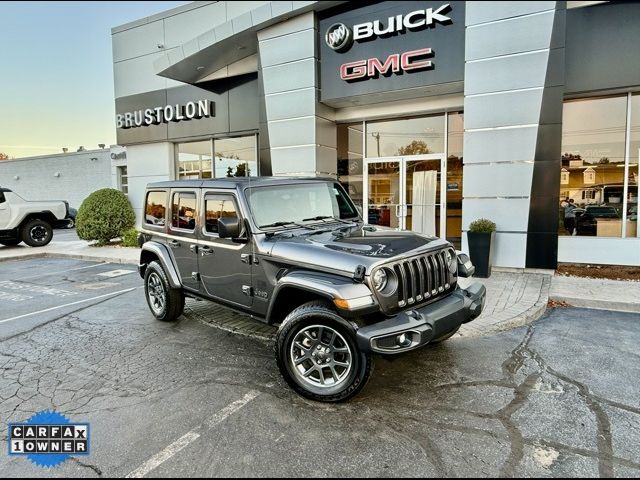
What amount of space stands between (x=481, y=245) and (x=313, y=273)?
564 centimetres

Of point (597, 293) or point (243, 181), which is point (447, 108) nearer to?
point (597, 293)

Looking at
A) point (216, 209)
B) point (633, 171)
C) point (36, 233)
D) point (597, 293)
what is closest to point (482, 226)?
point (597, 293)

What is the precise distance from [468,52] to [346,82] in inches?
114

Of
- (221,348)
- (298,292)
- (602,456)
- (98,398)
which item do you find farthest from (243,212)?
(602,456)

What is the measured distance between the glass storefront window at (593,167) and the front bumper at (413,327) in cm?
662

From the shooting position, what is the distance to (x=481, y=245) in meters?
8.46

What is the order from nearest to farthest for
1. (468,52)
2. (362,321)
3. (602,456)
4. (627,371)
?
(602,456) → (362,321) → (627,371) → (468,52)

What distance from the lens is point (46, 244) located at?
15055 mm

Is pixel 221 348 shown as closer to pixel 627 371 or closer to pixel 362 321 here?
pixel 362 321

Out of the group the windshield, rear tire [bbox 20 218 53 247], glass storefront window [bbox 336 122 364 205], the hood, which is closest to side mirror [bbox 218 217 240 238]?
the windshield

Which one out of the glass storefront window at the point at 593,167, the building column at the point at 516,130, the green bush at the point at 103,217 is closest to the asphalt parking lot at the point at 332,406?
the building column at the point at 516,130

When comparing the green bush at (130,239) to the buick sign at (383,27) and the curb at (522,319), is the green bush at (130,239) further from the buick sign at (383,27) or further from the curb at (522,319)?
the curb at (522,319)

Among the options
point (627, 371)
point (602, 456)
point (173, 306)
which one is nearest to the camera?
point (602, 456)

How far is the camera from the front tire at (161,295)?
5828 mm
